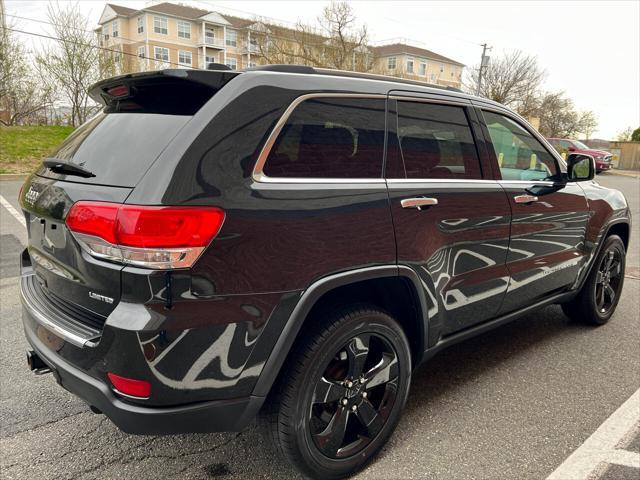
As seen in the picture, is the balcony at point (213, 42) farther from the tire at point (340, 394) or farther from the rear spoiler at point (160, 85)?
the tire at point (340, 394)

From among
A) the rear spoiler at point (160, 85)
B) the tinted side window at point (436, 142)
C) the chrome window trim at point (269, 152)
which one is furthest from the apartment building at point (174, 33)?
the chrome window trim at point (269, 152)

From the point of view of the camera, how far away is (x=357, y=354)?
91.3 inches

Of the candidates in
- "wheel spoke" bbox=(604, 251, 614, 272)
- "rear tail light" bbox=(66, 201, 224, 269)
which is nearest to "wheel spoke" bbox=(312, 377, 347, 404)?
"rear tail light" bbox=(66, 201, 224, 269)

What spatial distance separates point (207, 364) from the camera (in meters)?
1.83

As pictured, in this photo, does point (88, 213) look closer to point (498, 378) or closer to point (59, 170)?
point (59, 170)

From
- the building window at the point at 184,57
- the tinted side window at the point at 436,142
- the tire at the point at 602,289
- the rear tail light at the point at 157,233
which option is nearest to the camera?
the rear tail light at the point at 157,233

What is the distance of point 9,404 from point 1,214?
23.5 feet

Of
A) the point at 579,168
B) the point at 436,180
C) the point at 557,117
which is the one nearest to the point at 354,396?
the point at 436,180

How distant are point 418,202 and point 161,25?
6093 cm

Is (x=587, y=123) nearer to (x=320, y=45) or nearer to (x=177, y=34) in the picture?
(x=320, y=45)

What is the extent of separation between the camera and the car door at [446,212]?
2.44 meters

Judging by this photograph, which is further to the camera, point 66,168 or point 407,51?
point 407,51

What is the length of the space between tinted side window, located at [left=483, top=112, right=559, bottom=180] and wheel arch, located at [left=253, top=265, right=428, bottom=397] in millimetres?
1135

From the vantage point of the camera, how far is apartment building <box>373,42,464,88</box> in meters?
66.1
